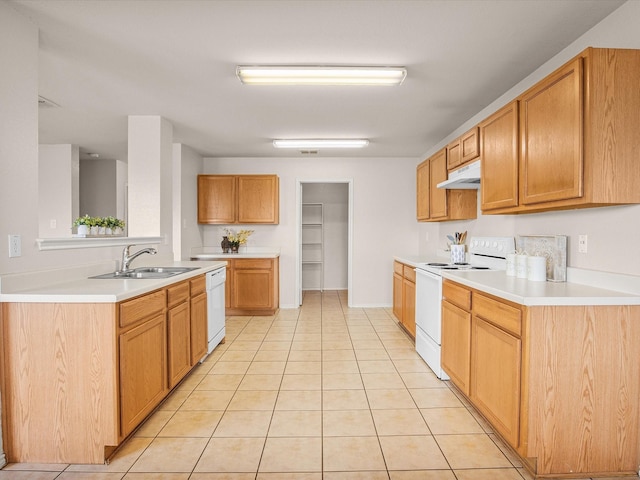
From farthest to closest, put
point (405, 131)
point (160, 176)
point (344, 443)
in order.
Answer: point (405, 131), point (160, 176), point (344, 443)

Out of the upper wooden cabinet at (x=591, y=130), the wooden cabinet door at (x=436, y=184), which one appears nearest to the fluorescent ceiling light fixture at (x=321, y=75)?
the upper wooden cabinet at (x=591, y=130)

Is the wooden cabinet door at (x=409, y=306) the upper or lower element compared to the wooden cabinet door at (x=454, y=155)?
lower

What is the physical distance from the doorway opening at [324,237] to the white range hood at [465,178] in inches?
147

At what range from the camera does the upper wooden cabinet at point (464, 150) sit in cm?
310

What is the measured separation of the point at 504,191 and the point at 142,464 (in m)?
2.78

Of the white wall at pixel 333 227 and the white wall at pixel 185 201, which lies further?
the white wall at pixel 333 227

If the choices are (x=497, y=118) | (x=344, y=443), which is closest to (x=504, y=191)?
(x=497, y=118)

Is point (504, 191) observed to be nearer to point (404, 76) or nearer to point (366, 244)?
point (404, 76)

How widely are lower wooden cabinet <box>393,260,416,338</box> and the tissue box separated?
1.36m

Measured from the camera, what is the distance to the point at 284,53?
→ 8.13ft

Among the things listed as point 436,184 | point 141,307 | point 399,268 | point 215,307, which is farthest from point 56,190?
point 436,184

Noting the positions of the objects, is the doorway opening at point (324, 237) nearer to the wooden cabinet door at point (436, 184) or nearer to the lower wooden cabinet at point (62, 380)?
the wooden cabinet door at point (436, 184)

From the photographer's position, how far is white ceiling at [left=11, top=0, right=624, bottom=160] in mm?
2004

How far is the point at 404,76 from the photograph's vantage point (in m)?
2.62
